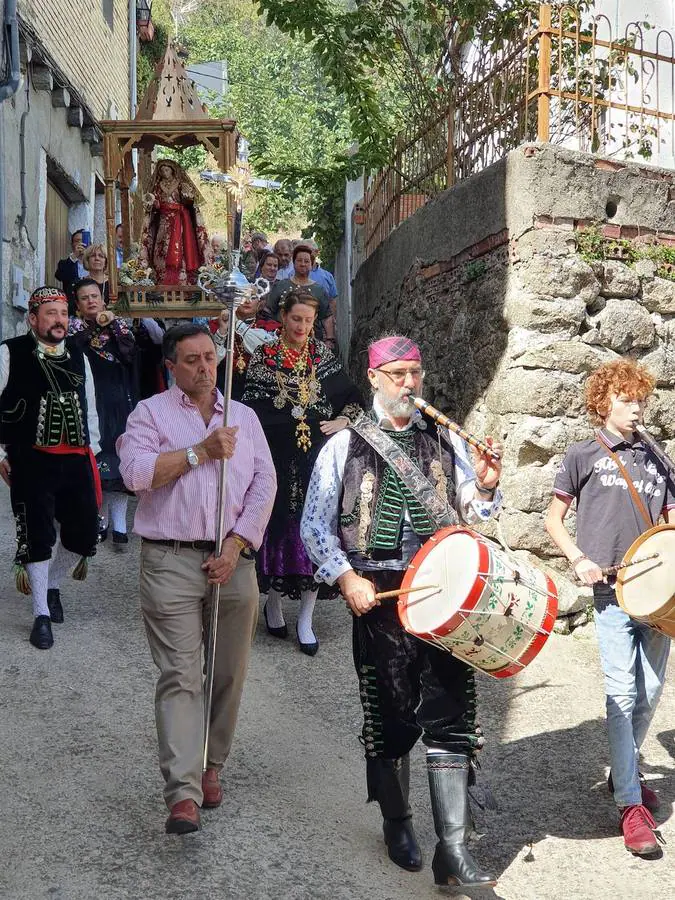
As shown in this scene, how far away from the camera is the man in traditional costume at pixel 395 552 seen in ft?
12.3

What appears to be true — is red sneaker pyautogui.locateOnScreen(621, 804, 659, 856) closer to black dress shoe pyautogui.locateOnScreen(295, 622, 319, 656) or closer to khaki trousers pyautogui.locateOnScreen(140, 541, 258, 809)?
khaki trousers pyautogui.locateOnScreen(140, 541, 258, 809)

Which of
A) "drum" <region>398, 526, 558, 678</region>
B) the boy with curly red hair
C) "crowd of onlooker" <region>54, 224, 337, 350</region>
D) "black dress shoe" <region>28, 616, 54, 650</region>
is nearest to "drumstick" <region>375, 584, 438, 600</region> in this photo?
"drum" <region>398, 526, 558, 678</region>

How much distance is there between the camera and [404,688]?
3863 millimetres

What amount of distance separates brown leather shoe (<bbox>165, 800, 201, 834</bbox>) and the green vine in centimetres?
439

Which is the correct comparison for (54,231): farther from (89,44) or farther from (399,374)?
(399,374)

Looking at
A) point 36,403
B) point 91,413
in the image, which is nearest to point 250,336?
point 91,413

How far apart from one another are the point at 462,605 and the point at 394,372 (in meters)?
0.91

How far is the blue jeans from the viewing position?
4133 millimetres

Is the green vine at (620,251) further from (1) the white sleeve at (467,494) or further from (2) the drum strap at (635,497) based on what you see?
(1) the white sleeve at (467,494)

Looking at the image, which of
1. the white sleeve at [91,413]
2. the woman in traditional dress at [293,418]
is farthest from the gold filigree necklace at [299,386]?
the white sleeve at [91,413]

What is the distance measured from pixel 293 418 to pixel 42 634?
1.79 m

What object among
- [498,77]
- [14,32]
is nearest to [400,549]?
[498,77]

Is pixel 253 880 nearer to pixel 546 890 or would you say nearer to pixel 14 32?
pixel 546 890

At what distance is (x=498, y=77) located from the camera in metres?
7.48
